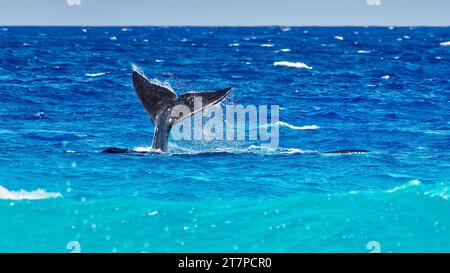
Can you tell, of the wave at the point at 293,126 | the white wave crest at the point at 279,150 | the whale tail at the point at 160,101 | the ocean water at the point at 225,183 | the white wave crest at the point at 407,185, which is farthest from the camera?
the wave at the point at 293,126

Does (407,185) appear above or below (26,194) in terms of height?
below

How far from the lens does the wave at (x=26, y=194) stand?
1366 cm

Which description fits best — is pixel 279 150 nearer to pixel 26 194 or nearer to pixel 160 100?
pixel 160 100

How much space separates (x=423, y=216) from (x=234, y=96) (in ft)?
74.4

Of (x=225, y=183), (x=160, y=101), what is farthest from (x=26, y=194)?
(x=160, y=101)

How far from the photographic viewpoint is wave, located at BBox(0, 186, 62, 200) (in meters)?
13.7

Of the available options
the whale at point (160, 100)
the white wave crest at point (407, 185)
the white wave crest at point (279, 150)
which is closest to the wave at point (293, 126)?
the white wave crest at point (279, 150)

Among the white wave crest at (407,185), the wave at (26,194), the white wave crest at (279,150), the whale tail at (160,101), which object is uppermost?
the whale tail at (160,101)

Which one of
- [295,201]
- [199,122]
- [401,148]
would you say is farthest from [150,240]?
[199,122]

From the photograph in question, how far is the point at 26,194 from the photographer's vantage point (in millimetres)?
13977

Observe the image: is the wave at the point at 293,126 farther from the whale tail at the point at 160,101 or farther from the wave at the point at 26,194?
the wave at the point at 26,194

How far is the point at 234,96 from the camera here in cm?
3500

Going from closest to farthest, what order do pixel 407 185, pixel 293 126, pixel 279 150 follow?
pixel 407 185
pixel 279 150
pixel 293 126
